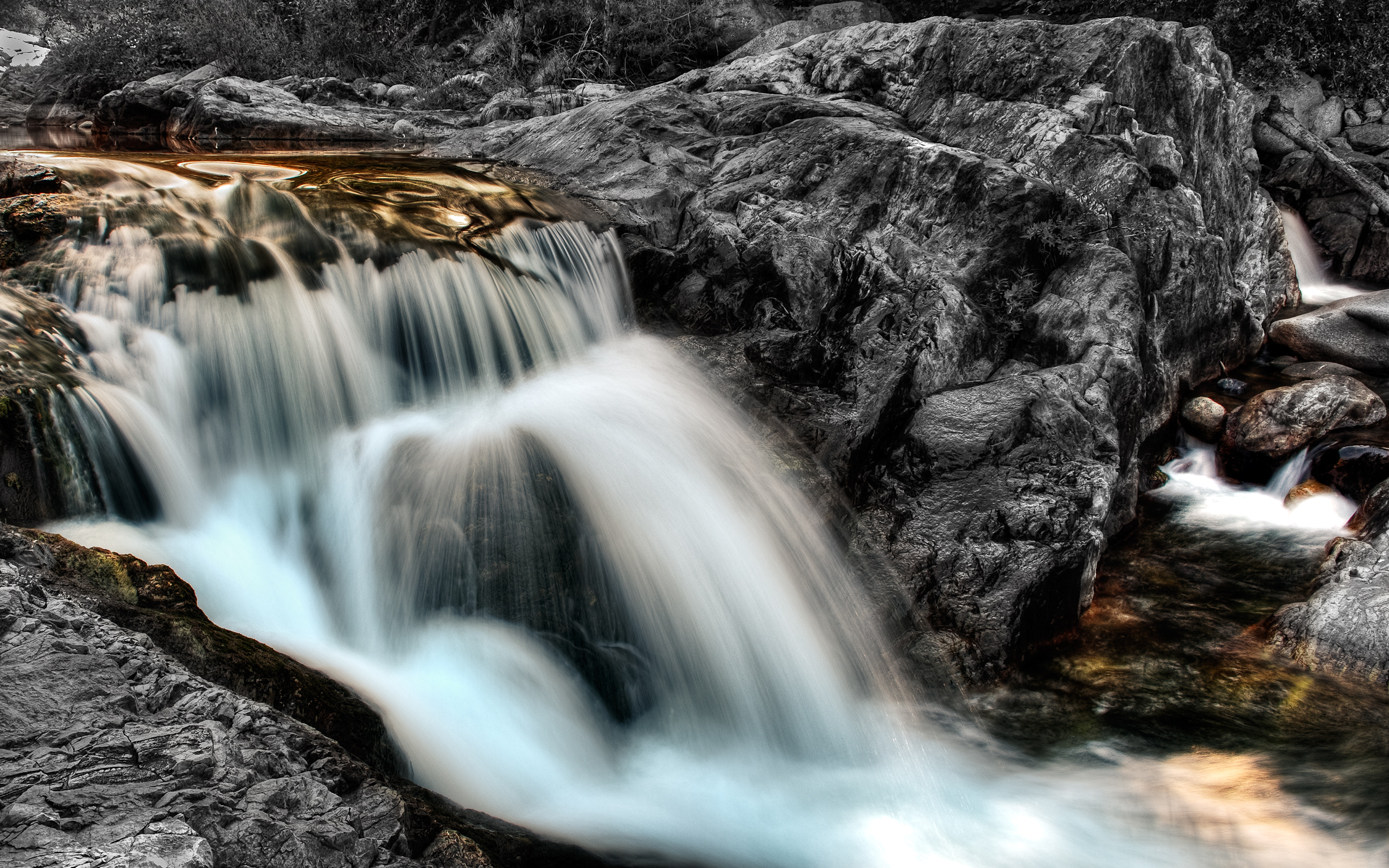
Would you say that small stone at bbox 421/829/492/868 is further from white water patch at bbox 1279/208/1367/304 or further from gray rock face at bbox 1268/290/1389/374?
white water patch at bbox 1279/208/1367/304

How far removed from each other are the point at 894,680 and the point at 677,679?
1231mm

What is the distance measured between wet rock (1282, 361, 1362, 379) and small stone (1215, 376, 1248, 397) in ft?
1.91

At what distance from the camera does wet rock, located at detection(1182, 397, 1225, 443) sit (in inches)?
281

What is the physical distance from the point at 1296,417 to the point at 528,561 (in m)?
6.23

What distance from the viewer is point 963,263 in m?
6.07

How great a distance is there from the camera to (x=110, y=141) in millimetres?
12414

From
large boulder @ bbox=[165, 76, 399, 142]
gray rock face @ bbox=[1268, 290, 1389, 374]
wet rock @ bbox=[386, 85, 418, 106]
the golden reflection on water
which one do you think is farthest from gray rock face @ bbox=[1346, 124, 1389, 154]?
wet rock @ bbox=[386, 85, 418, 106]

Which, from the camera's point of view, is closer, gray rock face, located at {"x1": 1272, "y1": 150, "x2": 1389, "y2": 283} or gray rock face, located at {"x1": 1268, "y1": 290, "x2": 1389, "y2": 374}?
gray rock face, located at {"x1": 1268, "y1": 290, "x2": 1389, "y2": 374}

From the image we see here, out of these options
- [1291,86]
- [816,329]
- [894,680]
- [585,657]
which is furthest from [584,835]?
[1291,86]

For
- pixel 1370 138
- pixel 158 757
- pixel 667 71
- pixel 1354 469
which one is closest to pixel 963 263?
pixel 1354 469

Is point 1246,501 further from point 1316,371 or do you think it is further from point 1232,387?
point 1316,371

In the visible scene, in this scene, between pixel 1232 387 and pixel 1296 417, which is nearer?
pixel 1296 417

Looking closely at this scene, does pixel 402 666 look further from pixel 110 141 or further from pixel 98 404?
pixel 110 141

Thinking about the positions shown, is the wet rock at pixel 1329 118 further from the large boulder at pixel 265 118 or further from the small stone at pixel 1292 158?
the large boulder at pixel 265 118
